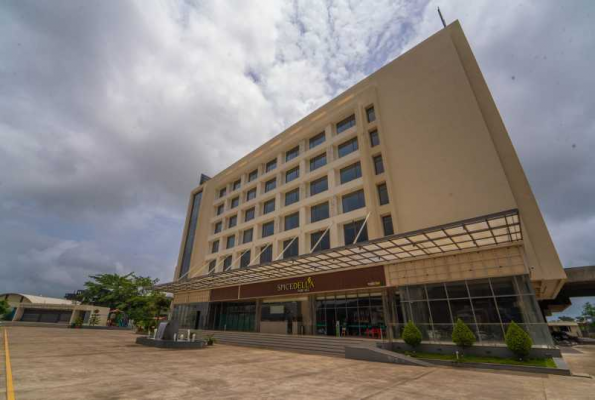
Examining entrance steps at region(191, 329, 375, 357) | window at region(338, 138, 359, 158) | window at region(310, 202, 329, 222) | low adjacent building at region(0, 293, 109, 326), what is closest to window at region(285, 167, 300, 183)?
window at region(310, 202, 329, 222)

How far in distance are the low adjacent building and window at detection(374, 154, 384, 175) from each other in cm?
5585

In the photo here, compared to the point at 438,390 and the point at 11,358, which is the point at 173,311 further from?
the point at 438,390

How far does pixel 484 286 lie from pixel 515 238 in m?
3.38

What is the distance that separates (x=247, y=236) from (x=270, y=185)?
7.41m

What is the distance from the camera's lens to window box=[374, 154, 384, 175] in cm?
2491

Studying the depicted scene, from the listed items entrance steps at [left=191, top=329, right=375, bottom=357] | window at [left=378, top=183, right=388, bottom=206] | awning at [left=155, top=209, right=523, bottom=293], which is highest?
window at [left=378, top=183, right=388, bottom=206]

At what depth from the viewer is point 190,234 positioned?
153ft

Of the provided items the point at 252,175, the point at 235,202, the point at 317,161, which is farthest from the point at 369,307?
the point at 235,202

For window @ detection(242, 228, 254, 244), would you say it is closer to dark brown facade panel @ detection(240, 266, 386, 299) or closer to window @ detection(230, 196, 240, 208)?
window @ detection(230, 196, 240, 208)

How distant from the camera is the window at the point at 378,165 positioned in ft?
81.7

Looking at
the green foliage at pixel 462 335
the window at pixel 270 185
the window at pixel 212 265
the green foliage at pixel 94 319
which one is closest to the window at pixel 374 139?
the window at pixel 270 185

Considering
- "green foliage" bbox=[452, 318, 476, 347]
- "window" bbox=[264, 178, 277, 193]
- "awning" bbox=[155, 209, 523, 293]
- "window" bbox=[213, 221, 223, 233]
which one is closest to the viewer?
"awning" bbox=[155, 209, 523, 293]

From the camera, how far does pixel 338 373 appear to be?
11.6 meters

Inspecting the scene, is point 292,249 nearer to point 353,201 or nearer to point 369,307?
point 353,201
